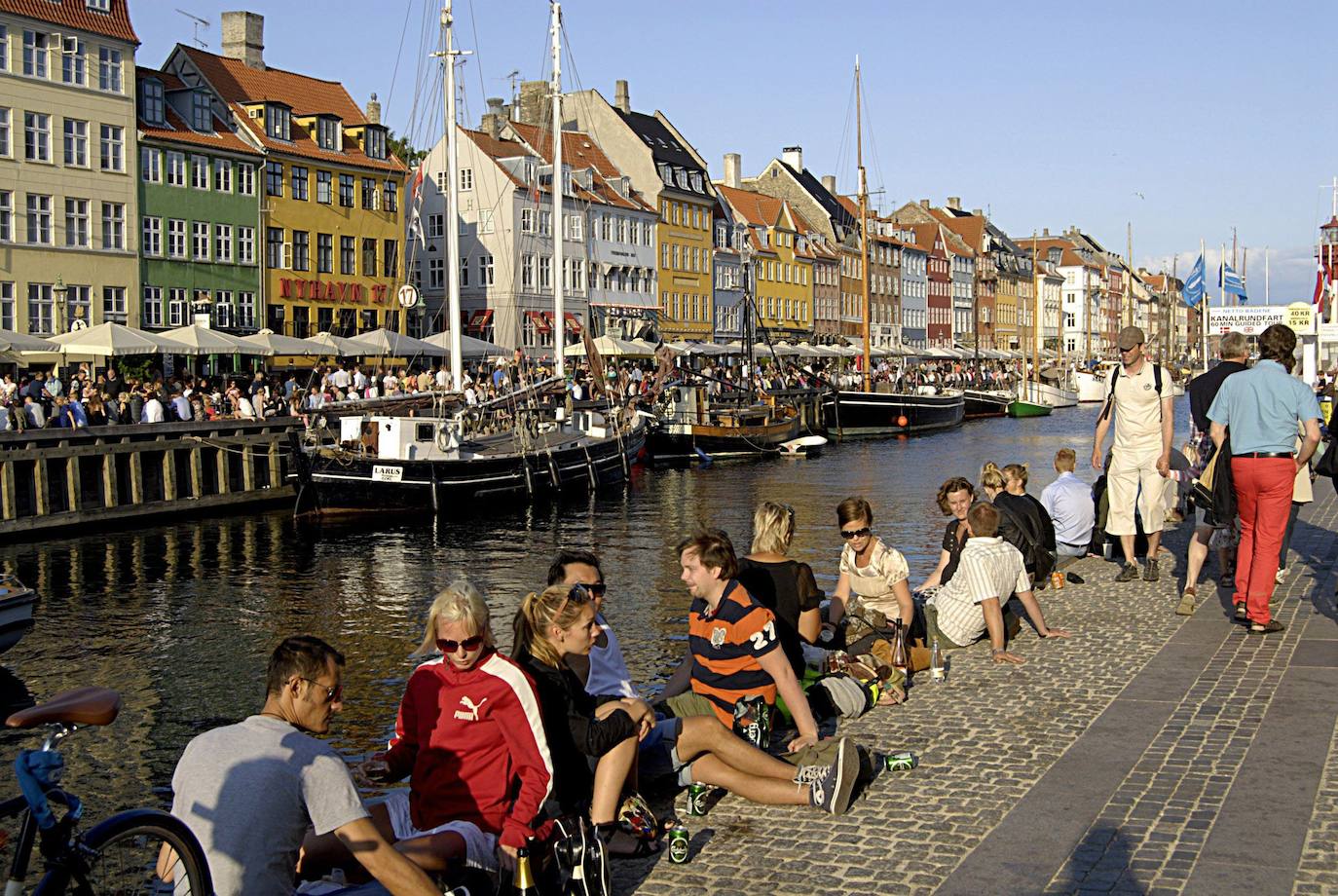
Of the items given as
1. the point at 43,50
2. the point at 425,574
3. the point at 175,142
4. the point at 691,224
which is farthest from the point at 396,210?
the point at 425,574

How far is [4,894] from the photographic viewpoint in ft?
15.1

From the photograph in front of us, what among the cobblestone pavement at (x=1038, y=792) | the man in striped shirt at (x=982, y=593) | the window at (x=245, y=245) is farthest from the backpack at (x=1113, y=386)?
the window at (x=245, y=245)

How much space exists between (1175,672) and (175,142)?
48.0 metres

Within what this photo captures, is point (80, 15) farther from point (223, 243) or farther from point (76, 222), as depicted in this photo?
point (223, 243)

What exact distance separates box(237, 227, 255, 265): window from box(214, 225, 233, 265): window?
40 centimetres

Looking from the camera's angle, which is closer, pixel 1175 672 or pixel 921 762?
pixel 921 762

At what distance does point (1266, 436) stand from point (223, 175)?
160 feet

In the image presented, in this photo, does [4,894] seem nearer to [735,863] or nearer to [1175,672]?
[735,863]

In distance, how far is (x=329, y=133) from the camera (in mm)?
59281

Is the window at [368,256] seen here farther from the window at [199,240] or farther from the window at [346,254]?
the window at [199,240]

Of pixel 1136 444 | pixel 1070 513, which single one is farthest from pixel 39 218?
pixel 1136 444

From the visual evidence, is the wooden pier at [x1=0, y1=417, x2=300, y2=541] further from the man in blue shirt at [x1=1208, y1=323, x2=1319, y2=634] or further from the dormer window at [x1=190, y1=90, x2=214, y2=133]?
the man in blue shirt at [x1=1208, y1=323, x2=1319, y2=634]

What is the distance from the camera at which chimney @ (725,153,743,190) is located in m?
106

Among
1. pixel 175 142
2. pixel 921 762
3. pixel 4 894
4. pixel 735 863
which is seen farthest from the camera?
pixel 175 142
